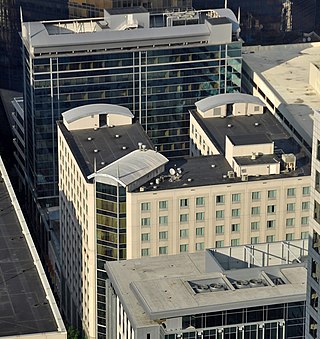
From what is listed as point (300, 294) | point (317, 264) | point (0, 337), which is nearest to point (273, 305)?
point (300, 294)

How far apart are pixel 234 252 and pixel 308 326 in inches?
2556

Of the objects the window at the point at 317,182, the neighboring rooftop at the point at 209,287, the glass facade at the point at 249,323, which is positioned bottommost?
the glass facade at the point at 249,323

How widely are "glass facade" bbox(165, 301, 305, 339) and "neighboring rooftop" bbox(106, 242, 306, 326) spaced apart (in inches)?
60.3

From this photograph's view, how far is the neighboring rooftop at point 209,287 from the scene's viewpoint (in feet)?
598

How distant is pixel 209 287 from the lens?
618 feet

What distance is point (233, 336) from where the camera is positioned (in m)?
186

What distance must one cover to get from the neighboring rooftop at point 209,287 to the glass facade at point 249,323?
1.53 m

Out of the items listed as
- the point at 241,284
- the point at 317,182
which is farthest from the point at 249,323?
the point at 317,182

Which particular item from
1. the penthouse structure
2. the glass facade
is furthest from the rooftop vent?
the glass facade

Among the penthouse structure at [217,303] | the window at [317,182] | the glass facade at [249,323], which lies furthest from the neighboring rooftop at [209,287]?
the window at [317,182]

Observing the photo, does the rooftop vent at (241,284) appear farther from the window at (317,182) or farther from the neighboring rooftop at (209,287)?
the window at (317,182)

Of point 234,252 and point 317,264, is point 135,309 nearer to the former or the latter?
point 234,252

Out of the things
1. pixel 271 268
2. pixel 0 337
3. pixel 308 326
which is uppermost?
pixel 308 326

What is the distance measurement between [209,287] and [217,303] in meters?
6.60
